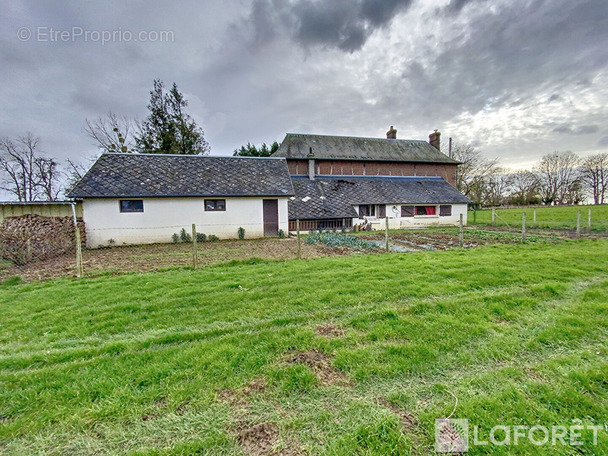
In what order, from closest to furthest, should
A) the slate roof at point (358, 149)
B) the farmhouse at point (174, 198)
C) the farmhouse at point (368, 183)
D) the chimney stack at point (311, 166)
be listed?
the farmhouse at point (174, 198) → the farmhouse at point (368, 183) → the chimney stack at point (311, 166) → the slate roof at point (358, 149)

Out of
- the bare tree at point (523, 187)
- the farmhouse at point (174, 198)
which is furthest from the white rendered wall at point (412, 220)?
the bare tree at point (523, 187)

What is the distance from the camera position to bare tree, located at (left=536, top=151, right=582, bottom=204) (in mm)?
42875

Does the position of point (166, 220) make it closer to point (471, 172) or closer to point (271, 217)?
point (271, 217)

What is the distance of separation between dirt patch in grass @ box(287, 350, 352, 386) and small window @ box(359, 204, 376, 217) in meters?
17.9

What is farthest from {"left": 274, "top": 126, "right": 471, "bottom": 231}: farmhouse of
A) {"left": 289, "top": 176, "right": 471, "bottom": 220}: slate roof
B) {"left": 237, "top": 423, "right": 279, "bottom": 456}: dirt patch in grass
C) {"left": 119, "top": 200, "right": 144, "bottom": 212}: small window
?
{"left": 237, "top": 423, "right": 279, "bottom": 456}: dirt patch in grass

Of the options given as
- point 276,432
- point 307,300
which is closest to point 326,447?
point 276,432

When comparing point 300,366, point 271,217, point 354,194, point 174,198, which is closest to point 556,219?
point 354,194

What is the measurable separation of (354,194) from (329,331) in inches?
727

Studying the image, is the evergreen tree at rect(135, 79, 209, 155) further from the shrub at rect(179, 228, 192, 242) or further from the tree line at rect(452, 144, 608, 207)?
the tree line at rect(452, 144, 608, 207)

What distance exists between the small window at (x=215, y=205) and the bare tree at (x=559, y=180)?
174ft

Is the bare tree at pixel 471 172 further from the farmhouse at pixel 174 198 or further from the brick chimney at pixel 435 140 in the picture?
the farmhouse at pixel 174 198

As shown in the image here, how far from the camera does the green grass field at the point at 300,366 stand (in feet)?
6.15

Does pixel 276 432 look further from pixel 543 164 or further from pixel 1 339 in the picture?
pixel 543 164

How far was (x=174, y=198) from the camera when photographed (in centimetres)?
1409
